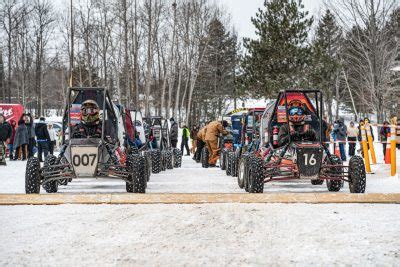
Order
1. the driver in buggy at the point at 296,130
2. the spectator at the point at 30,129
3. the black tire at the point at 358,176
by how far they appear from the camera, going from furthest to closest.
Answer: the spectator at the point at 30,129 → the driver in buggy at the point at 296,130 → the black tire at the point at 358,176

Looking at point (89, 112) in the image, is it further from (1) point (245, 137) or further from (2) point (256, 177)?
(1) point (245, 137)

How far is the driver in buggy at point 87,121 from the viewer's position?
425 inches

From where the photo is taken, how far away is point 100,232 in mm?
5820

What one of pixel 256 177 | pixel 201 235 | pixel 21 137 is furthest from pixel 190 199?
pixel 21 137

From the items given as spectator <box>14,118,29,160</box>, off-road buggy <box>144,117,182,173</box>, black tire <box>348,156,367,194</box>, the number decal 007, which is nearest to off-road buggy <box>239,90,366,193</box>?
black tire <box>348,156,367,194</box>

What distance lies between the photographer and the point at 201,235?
18.6 feet

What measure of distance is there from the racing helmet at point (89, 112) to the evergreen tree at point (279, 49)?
99.0ft

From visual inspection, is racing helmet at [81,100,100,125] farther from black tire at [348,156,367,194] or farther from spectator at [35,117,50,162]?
spectator at [35,117,50,162]

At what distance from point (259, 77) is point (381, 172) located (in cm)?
2746

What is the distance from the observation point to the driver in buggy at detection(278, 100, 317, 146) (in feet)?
35.0

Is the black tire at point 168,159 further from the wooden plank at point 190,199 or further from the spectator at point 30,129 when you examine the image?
the wooden plank at point 190,199

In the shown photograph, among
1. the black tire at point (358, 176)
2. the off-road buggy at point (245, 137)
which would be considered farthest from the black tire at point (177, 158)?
the black tire at point (358, 176)

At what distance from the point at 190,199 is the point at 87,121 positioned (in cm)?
388

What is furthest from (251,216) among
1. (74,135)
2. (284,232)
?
(74,135)
